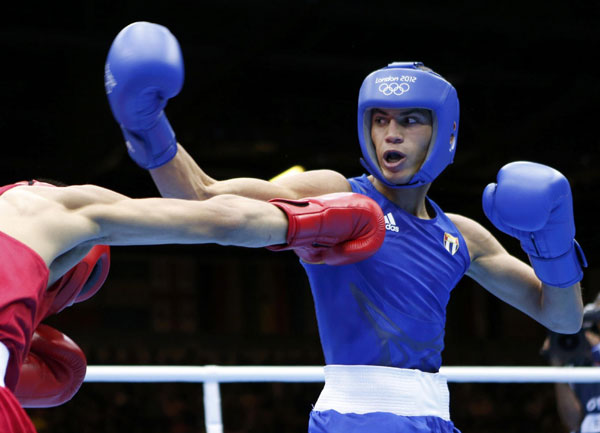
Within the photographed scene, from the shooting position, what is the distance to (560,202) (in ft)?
7.21

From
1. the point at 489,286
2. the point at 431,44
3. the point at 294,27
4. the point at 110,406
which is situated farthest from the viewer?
the point at 110,406

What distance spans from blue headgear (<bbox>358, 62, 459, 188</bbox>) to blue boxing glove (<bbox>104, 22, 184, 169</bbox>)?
1.89 ft

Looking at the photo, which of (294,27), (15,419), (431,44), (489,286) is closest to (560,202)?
(489,286)

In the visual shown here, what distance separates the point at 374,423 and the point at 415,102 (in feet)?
2.54

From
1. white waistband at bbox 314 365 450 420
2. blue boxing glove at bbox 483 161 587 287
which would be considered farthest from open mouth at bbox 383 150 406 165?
white waistband at bbox 314 365 450 420

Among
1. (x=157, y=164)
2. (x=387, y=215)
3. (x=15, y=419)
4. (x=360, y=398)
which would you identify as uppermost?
(x=157, y=164)

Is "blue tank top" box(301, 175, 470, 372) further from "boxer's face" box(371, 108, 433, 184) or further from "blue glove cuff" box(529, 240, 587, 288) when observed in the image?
"blue glove cuff" box(529, 240, 587, 288)

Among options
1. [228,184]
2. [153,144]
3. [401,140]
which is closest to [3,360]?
[153,144]

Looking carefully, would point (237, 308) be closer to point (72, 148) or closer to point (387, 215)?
point (72, 148)

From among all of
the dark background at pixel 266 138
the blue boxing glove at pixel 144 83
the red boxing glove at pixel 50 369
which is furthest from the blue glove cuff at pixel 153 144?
the dark background at pixel 266 138

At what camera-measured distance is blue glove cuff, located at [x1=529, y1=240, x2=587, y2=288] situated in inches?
89.7

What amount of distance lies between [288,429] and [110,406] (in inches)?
73.3

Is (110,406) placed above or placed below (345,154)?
below

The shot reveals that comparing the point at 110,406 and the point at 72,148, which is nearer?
the point at 72,148
